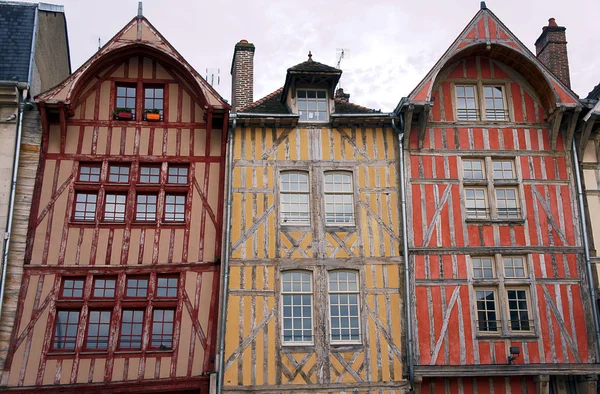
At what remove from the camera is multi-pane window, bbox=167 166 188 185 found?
53.8ft

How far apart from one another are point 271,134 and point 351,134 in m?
1.90

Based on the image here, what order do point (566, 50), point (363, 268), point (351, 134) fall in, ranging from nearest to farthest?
1. point (363, 268)
2. point (351, 134)
3. point (566, 50)

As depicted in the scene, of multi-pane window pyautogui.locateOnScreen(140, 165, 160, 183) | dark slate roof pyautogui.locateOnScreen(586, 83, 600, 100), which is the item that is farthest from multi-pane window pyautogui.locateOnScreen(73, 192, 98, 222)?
dark slate roof pyautogui.locateOnScreen(586, 83, 600, 100)

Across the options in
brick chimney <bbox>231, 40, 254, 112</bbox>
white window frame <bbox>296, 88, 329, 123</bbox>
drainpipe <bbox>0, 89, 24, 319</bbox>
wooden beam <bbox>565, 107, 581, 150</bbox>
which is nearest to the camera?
drainpipe <bbox>0, 89, 24, 319</bbox>

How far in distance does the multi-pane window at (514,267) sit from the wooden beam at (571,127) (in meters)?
3.11

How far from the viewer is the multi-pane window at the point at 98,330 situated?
1500 cm

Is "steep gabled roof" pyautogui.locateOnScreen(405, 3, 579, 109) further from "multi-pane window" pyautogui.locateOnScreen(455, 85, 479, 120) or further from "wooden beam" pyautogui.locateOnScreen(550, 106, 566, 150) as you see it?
"multi-pane window" pyautogui.locateOnScreen(455, 85, 479, 120)

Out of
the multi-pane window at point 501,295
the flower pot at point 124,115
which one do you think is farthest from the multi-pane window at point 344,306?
the flower pot at point 124,115

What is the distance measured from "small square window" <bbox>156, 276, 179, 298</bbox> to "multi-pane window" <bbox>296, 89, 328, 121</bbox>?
16.0 ft

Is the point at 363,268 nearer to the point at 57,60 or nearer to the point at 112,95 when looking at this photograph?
the point at 112,95

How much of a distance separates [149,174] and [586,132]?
10.3 m

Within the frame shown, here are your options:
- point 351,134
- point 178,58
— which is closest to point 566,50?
point 351,134

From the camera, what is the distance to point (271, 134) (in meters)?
16.8

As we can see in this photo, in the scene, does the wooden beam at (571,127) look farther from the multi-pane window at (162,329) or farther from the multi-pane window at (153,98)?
the multi-pane window at (162,329)
